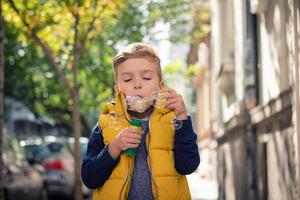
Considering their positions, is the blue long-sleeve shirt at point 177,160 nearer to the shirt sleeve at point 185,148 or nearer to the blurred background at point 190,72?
the shirt sleeve at point 185,148

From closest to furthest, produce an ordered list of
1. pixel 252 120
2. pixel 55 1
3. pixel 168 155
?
pixel 168 155 < pixel 252 120 < pixel 55 1

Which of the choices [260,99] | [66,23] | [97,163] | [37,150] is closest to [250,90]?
[260,99]

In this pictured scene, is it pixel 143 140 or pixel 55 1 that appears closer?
pixel 143 140

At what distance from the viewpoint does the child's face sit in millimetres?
3446

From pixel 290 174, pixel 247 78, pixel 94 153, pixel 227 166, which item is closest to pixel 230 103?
pixel 227 166

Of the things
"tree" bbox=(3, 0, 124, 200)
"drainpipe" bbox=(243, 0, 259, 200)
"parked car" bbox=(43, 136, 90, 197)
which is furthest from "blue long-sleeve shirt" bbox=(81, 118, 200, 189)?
"parked car" bbox=(43, 136, 90, 197)

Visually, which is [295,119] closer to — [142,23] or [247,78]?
[247,78]

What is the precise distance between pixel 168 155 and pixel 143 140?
5.4 inches

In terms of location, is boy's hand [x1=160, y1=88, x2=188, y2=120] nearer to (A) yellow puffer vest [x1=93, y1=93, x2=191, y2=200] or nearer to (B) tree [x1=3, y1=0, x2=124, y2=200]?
(A) yellow puffer vest [x1=93, y1=93, x2=191, y2=200]

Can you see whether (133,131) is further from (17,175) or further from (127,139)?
(17,175)

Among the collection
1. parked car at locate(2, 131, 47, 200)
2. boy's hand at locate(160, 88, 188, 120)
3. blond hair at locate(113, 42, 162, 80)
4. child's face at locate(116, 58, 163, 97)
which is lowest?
parked car at locate(2, 131, 47, 200)

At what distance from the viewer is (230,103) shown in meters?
15.0

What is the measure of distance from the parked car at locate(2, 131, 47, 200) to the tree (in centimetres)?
121

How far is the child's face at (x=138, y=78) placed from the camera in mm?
3446
